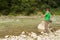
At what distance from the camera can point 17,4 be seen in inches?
1238

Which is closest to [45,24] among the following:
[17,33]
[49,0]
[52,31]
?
[52,31]

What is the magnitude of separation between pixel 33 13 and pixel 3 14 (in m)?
3.65

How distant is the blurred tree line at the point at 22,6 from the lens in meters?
30.4

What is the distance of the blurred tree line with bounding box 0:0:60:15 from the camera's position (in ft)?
99.7

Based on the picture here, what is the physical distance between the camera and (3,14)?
29.7m

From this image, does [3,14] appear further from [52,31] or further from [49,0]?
→ [52,31]

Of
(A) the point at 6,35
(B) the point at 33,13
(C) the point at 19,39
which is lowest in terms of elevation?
(C) the point at 19,39

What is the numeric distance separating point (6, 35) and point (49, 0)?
16438 mm

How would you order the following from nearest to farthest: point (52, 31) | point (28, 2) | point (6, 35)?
1. point (6, 35)
2. point (52, 31)
3. point (28, 2)

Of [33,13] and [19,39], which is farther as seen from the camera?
[33,13]

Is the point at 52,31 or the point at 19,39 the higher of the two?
the point at 52,31

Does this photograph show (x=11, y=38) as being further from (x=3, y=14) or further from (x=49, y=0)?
(x=49, y=0)

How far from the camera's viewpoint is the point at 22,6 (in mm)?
31234

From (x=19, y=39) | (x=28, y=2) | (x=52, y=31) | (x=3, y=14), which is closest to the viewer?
(x=19, y=39)
